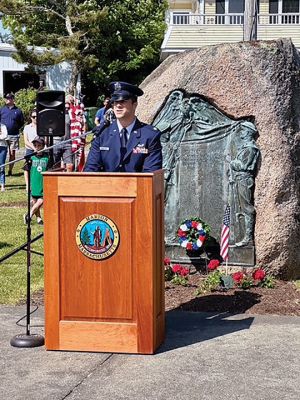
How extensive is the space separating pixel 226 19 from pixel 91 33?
6.21 meters

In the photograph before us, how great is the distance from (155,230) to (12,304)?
2.39m

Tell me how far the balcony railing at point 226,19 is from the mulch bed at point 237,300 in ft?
95.2

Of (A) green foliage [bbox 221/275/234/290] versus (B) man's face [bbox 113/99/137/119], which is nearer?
(B) man's face [bbox 113/99/137/119]

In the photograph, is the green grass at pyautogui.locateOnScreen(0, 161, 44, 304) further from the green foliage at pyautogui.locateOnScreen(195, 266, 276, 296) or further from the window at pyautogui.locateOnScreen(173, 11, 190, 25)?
the window at pyautogui.locateOnScreen(173, 11, 190, 25)

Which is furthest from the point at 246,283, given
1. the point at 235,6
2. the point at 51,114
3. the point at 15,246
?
the point at 235,6

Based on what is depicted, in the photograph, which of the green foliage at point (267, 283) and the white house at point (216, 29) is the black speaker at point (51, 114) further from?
the white house at point (216, 29)

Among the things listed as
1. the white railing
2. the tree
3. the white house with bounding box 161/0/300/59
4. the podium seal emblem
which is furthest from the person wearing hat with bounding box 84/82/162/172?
the white railing

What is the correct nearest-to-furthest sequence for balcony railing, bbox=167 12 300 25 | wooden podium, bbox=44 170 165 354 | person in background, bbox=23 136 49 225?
1. wooden podium, bbox=44 170 165 354
2. person in background, bbox=23 136 49 225
3. balcony railing, bbox=167 12 300 25

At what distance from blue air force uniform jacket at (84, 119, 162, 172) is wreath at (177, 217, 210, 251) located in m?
2.24

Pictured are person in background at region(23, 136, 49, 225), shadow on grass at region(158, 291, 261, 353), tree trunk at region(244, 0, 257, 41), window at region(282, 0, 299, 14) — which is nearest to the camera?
shadow on grass at region(158, 291, 261, 353)

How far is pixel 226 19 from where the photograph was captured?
121 feet

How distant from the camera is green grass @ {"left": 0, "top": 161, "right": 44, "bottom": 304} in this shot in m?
8.25

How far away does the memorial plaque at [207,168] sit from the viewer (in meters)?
8.29

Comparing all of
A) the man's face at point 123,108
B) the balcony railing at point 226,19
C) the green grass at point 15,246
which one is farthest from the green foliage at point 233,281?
the balcony railing at point 226,19
